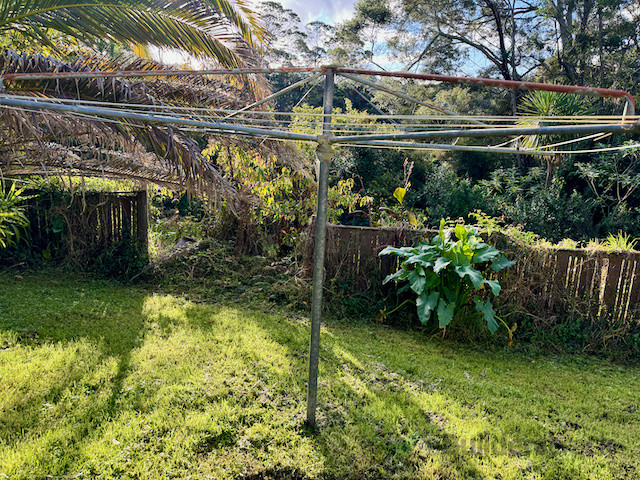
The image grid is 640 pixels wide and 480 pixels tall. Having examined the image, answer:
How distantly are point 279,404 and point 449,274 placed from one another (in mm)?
2602

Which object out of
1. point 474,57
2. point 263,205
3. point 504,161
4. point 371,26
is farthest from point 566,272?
point 371,26

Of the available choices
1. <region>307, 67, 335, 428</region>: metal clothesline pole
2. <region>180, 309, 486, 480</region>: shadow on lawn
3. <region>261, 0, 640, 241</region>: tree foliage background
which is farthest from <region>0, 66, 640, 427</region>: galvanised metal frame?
<region>261, 0, 640, 241</region>: tree foliage background

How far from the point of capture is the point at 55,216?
22.5 ft

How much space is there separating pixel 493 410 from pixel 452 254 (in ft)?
6.20

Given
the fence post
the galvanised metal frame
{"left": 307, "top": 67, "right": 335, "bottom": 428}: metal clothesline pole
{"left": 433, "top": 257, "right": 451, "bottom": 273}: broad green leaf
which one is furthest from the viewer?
the fence post

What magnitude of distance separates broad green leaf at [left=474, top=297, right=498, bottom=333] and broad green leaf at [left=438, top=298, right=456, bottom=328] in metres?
0.29

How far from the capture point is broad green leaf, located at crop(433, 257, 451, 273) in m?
4.69

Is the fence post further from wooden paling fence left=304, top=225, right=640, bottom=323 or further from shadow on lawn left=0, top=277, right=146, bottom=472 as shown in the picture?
wooden paling fence left=304, top=225, right=640, bottom=323

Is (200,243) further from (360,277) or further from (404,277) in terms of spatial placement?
(404,277)

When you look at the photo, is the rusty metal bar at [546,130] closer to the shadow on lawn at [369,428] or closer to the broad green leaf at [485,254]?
the shadow on lawn at [369,428]

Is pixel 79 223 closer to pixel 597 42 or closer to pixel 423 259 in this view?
pixel 423 259

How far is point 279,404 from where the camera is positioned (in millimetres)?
3365

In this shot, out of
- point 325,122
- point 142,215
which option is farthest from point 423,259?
point 142,215

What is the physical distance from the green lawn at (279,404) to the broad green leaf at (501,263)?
100 cm
